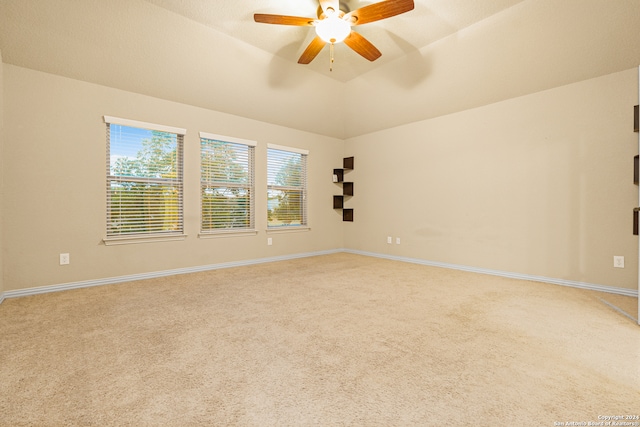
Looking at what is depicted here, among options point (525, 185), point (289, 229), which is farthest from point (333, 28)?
point (289, 229)

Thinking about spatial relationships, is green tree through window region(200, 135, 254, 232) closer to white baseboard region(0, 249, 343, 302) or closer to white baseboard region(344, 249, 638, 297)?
white baseboard region(0, 249, 343, 302)

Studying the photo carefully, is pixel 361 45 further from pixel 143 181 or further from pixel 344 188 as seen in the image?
pixel 344 188

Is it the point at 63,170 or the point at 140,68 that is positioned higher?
the point at 140,68

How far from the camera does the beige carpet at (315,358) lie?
4.40 feet

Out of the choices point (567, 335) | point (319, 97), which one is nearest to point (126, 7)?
point (319, 97)

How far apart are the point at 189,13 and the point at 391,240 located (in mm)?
4410

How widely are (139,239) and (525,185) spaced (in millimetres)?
5116

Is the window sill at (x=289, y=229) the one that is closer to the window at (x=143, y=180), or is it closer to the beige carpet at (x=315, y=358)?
the window at (x=143, y=180)

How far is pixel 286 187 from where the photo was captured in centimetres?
543

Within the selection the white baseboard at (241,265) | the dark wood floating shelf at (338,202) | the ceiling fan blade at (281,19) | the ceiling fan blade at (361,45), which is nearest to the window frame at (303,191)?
the white baseboard at (241,265)

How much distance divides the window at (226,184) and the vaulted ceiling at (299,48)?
583mm

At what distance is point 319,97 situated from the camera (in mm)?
4840

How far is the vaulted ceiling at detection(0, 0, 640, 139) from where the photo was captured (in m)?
2.80

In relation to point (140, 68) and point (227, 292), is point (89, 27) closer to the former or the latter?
point (140, 68)
